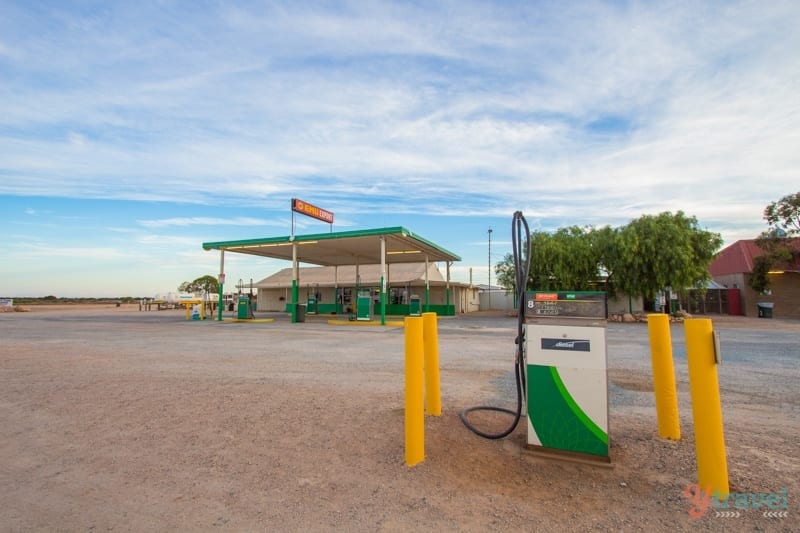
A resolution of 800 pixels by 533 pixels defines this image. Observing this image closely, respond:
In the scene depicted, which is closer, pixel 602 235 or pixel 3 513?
pixel 3 513

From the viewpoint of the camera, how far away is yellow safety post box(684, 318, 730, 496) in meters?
2.86

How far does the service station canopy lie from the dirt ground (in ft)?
46.3

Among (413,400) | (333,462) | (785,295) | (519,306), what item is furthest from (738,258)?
(333,462)

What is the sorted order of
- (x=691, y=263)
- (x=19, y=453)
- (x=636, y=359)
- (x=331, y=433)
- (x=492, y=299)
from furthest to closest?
(x=492, y=299), (x=691, y=263), (x=636, y=359), (x=331, y=433), (x=19, y=453)

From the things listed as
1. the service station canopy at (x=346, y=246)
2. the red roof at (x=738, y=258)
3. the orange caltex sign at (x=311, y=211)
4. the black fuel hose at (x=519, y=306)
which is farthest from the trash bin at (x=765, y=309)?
the black fuel hose at (x=519, y=306)

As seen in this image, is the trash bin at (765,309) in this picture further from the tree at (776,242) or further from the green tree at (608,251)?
the green tree at (608,251)

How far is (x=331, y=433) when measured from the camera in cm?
414

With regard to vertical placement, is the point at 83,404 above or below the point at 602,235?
below

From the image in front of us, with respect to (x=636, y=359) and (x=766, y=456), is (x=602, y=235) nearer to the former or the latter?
(x=636, y=359)

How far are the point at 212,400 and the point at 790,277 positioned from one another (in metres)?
37.5

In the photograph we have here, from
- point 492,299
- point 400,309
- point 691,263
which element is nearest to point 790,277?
point 691,263

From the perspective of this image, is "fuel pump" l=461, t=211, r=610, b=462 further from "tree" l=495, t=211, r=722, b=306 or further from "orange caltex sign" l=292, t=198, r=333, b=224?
"tree" l=495, t=211, r=722, b=306

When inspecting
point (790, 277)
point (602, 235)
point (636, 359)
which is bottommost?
point (636, 359)

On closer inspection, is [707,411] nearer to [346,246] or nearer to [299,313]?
[299,313]
